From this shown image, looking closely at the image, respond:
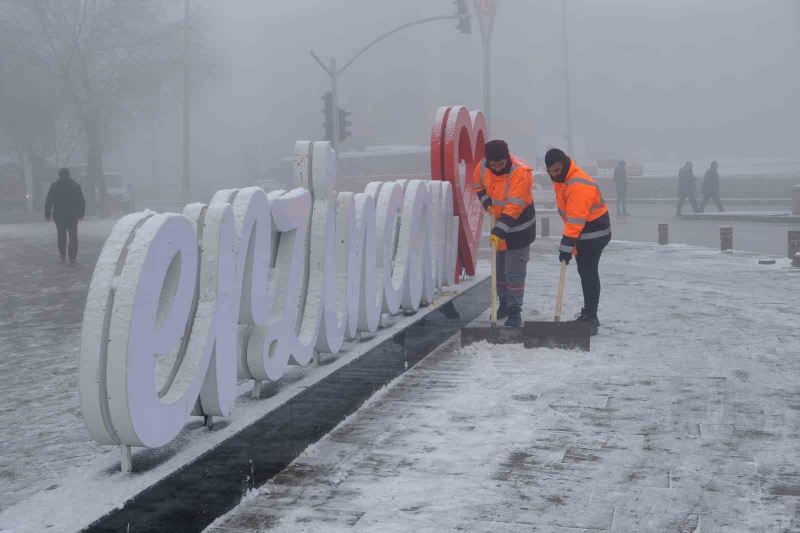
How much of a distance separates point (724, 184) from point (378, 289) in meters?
36.0

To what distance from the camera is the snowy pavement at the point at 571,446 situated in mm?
4512

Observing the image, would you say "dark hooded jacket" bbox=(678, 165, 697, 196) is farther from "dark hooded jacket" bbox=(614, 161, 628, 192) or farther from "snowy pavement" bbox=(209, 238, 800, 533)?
"snowy pavement" bbox=(209, 238, 800, 533)

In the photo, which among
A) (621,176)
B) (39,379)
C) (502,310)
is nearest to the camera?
(39,379)

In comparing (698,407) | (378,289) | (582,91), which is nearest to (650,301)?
(378,289)

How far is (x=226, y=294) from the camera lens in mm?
5172

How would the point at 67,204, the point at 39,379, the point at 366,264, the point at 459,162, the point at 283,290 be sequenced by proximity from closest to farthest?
the point at 283,290, the point at 366,264, the point at 39,379, the point at 459,162, the point at 67,204

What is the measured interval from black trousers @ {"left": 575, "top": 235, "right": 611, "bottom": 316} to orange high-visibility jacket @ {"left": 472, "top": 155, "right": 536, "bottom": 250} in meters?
0.49

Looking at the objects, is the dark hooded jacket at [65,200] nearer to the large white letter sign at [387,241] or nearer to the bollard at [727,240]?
the bollard at [727,240]

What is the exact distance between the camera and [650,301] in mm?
11320

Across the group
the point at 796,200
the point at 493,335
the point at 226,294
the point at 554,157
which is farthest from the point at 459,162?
the point at 796,200

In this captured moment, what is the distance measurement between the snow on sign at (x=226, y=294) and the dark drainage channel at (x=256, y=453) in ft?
0.74

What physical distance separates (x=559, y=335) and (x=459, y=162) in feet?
11.5

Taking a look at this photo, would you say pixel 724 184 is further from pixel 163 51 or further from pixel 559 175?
pixel 559 175

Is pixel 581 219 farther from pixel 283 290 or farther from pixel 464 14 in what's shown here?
pixel 464 14
